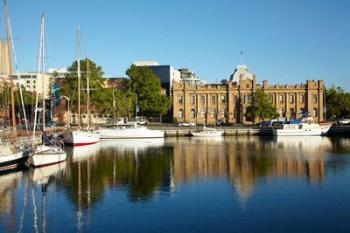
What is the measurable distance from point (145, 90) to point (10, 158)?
69.6 meters

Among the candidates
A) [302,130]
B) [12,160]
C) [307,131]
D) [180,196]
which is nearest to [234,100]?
[302,130]

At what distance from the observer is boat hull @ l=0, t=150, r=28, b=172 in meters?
38.9

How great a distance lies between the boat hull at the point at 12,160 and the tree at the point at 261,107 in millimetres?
74781

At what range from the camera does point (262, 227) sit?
23.1 meters

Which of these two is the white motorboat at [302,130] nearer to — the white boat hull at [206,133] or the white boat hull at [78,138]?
the white boat hull at [206,133]

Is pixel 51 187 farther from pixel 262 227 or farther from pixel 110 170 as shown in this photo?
pixel 262 227

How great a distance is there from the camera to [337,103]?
118 metres

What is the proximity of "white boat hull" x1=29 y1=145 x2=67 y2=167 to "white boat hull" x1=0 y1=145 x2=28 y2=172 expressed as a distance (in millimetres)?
1036

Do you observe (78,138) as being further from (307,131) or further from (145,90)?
(307,131)

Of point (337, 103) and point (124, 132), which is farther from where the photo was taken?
point (337, 103)

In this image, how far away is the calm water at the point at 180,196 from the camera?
23812 mm

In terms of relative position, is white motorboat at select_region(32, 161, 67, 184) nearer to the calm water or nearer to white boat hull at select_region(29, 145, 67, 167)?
the calm water

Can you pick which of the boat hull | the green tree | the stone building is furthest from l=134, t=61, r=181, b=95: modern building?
the boat hull

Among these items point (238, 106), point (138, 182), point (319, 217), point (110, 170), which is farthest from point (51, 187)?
point (238, 106)
